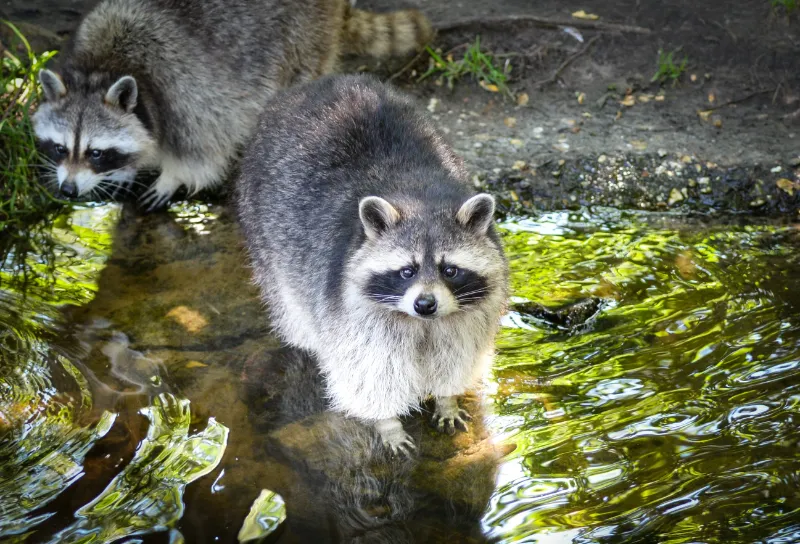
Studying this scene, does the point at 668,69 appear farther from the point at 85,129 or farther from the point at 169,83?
the point at 85,129

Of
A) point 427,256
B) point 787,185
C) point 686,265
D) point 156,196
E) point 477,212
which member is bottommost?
point 156,196

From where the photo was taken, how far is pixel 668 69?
558cm

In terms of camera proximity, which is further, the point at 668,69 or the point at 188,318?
the point at 668,69

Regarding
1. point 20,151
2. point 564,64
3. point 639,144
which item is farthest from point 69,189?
point 639,144

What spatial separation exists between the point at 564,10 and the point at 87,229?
10.8 ft

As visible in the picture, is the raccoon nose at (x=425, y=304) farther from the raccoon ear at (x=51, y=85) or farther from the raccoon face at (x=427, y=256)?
the raccoon ear at (x=51, y=85)

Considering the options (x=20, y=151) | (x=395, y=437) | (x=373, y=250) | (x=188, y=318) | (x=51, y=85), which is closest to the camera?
(x=373, y=250)

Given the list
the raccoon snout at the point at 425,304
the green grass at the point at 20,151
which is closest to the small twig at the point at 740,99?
the raccoon snout at the point at 425,304

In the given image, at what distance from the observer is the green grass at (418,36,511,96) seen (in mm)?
5723

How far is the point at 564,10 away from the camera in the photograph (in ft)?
19.9

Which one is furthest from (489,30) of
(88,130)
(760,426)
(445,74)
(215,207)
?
(760,426)

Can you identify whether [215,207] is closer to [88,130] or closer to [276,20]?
[88,130]

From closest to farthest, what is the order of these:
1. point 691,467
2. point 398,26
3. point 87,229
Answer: point 691,467 < point 87,229 < point 398,26

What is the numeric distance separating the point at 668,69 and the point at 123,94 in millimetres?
3190
